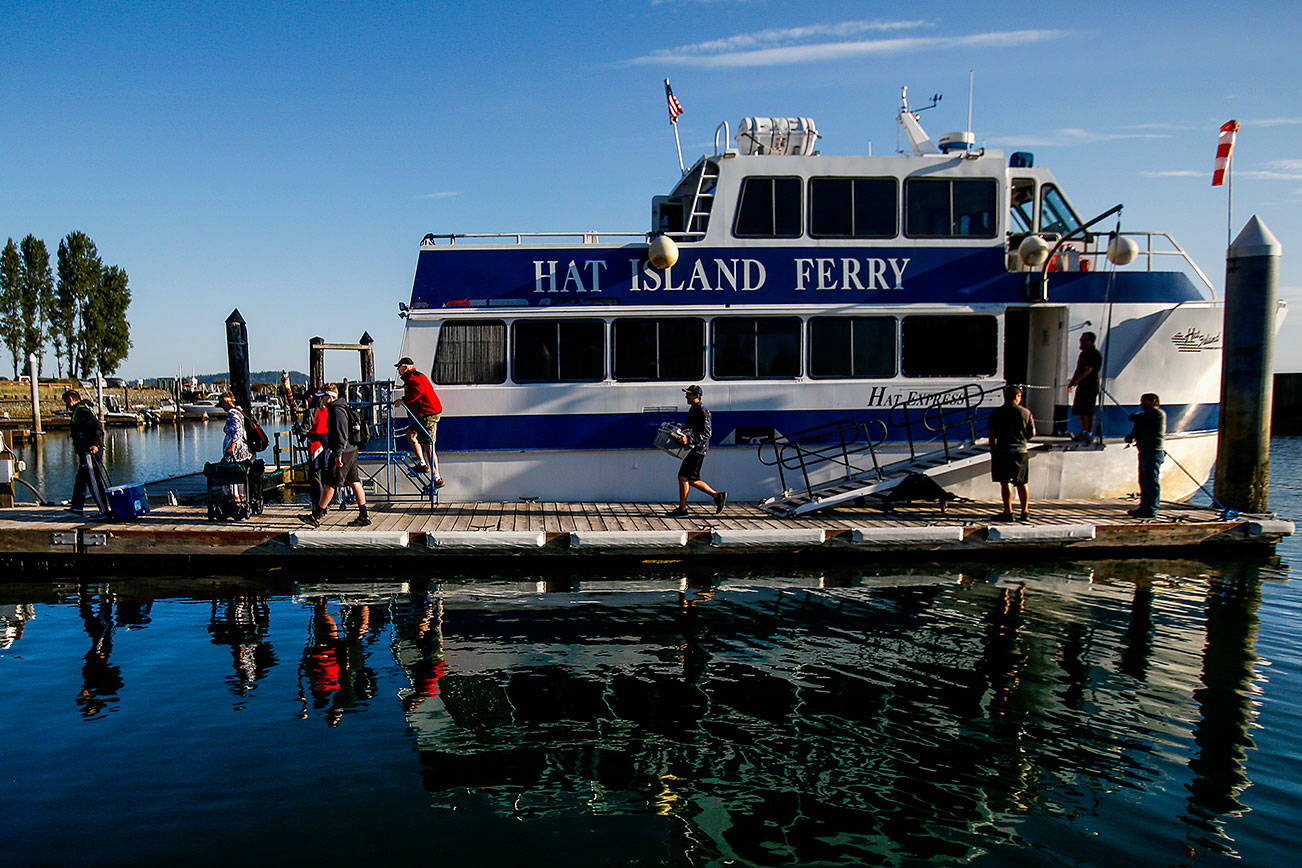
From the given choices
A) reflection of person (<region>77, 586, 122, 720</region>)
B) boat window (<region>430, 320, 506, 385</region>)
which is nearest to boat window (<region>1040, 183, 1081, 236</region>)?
boat window (<region>430, 320, 506, 385</region>)

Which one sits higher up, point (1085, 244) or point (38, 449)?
point (1085, 244)

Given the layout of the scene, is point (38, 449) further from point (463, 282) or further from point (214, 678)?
point (214, 678)

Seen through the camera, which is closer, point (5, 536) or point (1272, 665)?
point (1272, 665)

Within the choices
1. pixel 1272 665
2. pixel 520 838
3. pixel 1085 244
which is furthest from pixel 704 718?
A: pixel 1085 244

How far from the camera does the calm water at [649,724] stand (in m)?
4.73

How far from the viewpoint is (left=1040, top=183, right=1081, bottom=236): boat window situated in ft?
41.4

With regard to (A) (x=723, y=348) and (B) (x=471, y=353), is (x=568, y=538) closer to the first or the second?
(B) (x=471, y=353)

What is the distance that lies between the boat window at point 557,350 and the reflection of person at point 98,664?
569 centimetres

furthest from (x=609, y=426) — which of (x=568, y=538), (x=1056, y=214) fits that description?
(x=1056, y=214)

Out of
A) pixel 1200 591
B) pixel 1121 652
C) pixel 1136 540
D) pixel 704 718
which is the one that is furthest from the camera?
pixel 1136 540

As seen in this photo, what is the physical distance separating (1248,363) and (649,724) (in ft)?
32.9

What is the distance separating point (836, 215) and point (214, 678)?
31.5 ft

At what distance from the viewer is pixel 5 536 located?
32.4 ft

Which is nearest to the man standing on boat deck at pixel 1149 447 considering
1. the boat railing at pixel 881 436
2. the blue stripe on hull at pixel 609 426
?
the blue stripe on hull at pixel 609 426
